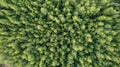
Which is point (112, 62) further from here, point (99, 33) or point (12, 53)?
point (12, 53)

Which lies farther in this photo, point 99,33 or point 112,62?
point 112,62

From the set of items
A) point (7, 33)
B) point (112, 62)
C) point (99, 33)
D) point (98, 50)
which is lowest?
point (112, 62)

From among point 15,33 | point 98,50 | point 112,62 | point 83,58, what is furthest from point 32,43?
point 112,62

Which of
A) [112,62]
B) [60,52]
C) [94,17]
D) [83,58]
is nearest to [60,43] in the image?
[60,52]

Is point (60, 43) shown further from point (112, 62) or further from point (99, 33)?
point (112, 62)

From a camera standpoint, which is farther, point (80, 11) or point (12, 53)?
point (12, 53)

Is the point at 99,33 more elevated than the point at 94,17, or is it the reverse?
the point at 94,17
